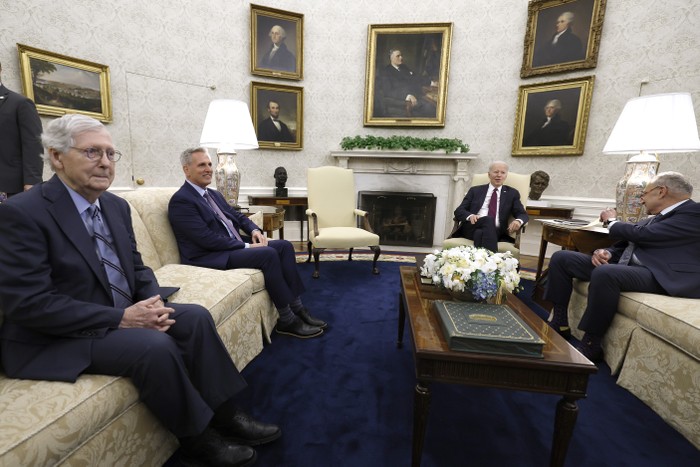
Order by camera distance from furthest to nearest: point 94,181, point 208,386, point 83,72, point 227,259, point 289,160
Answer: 1. point 289,160
2. point 83,72
3. point 227,259
4. point 208,386
5. point 94,181

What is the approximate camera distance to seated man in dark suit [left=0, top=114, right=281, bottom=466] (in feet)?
3.79

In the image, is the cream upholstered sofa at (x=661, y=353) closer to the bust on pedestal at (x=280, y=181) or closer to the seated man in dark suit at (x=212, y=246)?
the seated man in dark suit at (x=212, y=246)

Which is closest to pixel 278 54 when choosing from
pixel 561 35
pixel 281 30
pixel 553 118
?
pixel 281 30

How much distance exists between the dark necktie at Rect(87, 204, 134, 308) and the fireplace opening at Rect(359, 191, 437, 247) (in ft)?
15.0

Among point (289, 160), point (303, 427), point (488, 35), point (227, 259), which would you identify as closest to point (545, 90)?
point (488, 35)

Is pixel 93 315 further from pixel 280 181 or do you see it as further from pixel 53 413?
pixel 280 181

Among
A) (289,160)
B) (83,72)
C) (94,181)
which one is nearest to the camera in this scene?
(94,181)

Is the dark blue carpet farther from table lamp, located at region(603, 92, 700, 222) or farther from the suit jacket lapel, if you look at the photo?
table lamp, located at region(603, 92, 700, 222)

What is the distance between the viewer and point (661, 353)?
186 cm

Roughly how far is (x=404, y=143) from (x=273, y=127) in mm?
2156

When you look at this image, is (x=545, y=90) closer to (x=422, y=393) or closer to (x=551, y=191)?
(x=551, y=191)

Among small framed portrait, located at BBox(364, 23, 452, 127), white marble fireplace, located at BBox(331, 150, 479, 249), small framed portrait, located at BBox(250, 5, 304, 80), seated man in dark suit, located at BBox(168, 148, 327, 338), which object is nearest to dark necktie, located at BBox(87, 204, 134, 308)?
seated man in dark suit, located at BBox(168, 148, 327, 338)

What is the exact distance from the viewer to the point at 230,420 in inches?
60.2

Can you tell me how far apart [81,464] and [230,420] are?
22.7 inches
